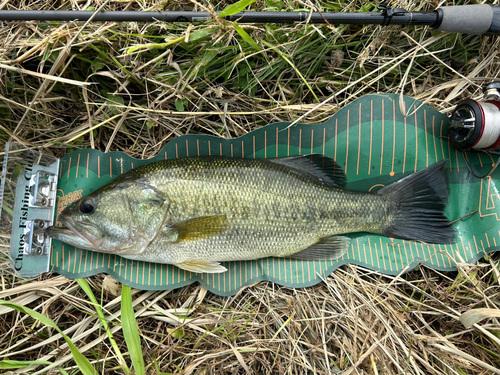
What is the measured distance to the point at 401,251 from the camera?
2500 millimetres

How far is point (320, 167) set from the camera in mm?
2467

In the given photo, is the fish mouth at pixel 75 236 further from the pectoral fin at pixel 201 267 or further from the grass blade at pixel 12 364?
the grass blade at pixel 12 364

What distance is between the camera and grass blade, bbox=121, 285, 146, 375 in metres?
2.05

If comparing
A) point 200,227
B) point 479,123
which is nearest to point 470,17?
point 479,123

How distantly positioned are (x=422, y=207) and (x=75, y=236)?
2698 millimetres

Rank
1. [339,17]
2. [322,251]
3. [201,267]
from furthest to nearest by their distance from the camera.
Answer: [322,251] → [201,267] → [339,17]

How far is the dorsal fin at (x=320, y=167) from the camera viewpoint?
8.01 feet

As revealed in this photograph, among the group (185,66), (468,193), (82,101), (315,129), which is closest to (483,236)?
(468,193)

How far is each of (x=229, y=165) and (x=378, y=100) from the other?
1386 millimetres

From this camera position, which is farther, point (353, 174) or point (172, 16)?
point (353, 174)

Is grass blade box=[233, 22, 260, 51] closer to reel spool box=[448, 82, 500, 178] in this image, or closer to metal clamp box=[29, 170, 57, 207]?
reel spool box=[448, 82, 500, 178]

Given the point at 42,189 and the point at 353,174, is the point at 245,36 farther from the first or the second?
the point at 42,189

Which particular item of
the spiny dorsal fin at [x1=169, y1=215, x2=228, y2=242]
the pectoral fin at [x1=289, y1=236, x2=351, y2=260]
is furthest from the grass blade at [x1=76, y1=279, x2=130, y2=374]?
the pectoral fin at [x1=289, y1=236, x2=351, y2=260]

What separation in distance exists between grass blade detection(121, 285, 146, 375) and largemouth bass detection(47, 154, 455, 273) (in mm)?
325
